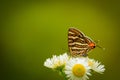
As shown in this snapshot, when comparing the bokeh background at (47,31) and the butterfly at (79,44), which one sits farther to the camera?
the bokeh background at (47,31)

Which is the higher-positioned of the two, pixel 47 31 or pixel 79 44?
pixel 47 31

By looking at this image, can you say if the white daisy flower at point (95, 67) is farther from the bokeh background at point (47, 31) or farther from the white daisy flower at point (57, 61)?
the bokeh background at point (47, 31)

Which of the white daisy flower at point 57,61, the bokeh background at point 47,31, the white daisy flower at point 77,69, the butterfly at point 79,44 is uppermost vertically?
the bokeh background at point 47,31

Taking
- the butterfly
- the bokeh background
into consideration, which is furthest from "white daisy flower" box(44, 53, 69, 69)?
the bokeh background

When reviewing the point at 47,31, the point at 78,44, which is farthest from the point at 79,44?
the point at 47,31

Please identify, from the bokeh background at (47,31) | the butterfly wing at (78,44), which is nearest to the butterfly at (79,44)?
the butterfly wing at (78,44)

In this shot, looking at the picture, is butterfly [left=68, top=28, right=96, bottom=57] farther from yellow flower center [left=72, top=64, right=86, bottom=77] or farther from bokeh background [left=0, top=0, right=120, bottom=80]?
bokeh background [left=0, top=0, right=120, bottom=80]

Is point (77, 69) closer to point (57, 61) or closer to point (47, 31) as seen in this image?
point (57, 61)
